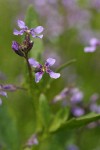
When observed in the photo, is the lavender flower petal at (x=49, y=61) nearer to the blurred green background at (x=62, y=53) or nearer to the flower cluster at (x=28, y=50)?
the flower cluster at (x=28, y=50)

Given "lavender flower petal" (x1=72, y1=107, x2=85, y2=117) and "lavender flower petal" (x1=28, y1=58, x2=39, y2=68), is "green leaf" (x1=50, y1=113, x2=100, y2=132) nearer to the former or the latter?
"lavender flower petal" (x1=28, y1=58, x2=39, y2=68)

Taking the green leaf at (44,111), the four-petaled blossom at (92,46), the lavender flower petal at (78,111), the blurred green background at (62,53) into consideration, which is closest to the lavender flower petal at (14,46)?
the green leaf at (44,111)

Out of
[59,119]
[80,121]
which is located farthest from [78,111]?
[80,121]

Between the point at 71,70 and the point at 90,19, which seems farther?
the point at 90,19

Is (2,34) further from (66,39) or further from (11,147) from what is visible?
(11,147)

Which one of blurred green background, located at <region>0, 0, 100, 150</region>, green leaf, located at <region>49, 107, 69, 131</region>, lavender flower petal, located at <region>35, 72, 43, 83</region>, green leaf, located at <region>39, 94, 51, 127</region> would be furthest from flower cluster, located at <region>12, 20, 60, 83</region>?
blurred green background, located at <region>0, 0, 100, 150</region>

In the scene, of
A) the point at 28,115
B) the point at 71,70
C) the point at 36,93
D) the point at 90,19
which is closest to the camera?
the point at 36,93

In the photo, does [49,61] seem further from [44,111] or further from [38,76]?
[44,111]

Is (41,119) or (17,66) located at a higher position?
(17,66)

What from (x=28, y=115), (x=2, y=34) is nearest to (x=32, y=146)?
(x=28, y=115)
